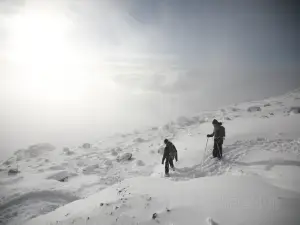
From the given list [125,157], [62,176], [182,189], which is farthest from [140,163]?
[182,189]

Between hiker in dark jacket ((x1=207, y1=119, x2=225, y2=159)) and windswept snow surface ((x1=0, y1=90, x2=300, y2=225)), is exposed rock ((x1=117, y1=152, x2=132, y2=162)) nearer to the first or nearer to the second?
windswept snow surface ((x1=0, y1=90, x2=300, y2=225))

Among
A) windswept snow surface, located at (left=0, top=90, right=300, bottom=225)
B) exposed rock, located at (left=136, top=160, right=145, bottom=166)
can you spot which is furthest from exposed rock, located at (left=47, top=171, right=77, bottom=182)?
exposed rock, located at (left=136, top=160, right=145, bottom=166)

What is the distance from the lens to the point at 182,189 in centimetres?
823

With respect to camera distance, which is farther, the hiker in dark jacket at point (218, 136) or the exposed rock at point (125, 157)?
the exposed rock at point (125, 157)

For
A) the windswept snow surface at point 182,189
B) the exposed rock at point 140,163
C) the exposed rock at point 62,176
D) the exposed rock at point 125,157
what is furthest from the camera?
the exposed rock at point 125,157

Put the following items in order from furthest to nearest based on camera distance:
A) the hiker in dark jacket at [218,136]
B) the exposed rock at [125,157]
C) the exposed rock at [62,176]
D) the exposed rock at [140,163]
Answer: the exposed rock at [125,157] → the exposed rock at [140,163] → the exposed rock at [62,176] → the hiker in dark jacket at [218,136]

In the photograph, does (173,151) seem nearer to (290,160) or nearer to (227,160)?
(227,160)

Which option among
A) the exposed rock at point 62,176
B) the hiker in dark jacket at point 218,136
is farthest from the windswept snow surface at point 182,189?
the hiker in dark jacket at point 218,136

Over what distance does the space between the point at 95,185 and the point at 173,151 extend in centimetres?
776

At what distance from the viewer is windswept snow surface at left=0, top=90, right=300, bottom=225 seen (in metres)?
6.48

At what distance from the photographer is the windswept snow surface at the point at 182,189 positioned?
21.2ft

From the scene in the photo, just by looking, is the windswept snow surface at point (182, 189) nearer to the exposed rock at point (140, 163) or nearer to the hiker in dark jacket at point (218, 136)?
the exposed rock at point (140, 163)

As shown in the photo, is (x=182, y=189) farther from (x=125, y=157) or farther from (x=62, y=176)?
(x=62, y=176)

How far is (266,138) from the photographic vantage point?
14.8 meters
